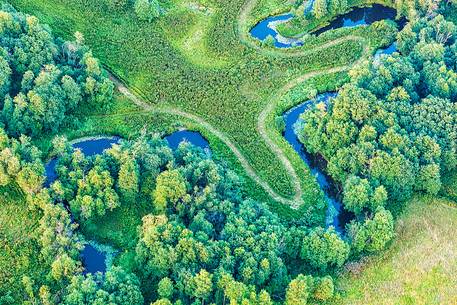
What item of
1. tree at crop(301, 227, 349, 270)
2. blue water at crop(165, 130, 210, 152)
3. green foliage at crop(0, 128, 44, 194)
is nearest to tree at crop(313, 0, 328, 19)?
blue water at crop(165, 130, 210, 152)

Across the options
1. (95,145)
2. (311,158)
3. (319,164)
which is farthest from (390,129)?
(95,145)

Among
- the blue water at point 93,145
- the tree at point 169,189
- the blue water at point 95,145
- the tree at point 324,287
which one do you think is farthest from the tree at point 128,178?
the tree at point 324,287

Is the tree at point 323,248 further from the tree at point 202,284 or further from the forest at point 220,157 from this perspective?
the tree at point 202,284

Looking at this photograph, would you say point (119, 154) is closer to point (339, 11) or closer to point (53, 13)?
point (53, 13)

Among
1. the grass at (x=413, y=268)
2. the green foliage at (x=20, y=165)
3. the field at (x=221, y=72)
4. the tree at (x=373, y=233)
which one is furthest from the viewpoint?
the field at (x=221, y=72)

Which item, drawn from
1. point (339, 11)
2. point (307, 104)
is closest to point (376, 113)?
point (307, 104)
